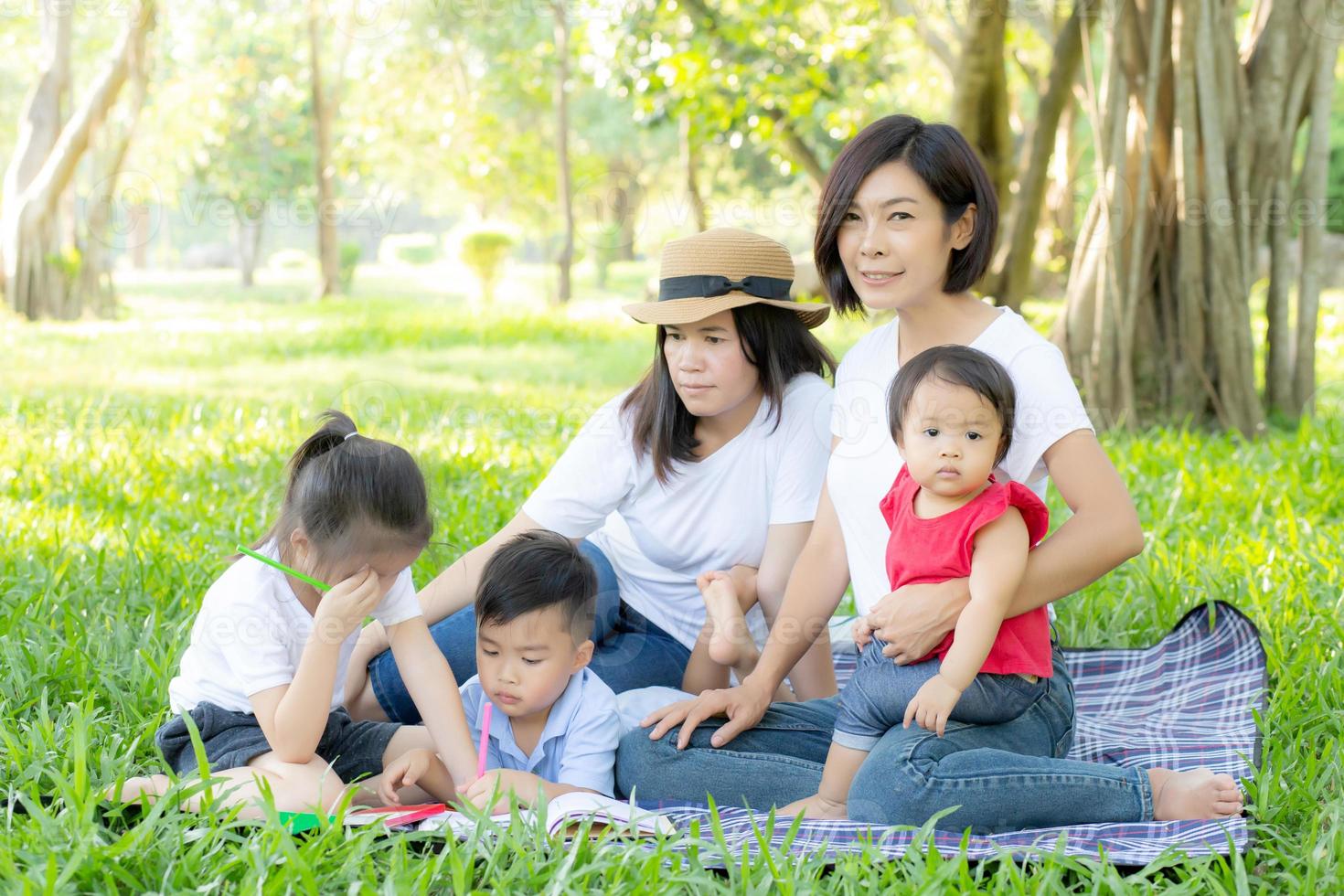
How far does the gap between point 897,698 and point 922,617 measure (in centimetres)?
16

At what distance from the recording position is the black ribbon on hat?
106 inches

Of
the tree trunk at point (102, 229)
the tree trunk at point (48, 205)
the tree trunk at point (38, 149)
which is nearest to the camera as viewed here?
the tree trunk at point (48, 205)

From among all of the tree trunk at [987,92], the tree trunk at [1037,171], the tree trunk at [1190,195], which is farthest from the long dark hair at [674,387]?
the tree trunk at [987,92]

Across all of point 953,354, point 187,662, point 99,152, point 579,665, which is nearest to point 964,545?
point 953,354

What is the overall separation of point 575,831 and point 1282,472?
3.58 m

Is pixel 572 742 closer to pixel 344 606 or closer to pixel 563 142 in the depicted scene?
pixel 344 606

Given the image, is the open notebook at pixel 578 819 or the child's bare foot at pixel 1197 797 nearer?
the open notebook at pixel 578 819

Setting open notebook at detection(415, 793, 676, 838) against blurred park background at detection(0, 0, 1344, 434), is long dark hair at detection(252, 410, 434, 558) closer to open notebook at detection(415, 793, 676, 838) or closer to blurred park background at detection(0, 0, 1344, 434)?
open notebook at detection(415, 793, 676, 838)

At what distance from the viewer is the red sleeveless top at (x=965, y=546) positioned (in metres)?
2.23

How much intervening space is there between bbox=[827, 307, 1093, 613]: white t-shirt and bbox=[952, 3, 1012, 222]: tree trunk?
15.2 ft

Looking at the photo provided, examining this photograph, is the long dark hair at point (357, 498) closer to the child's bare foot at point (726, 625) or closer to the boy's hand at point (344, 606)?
the boy's hand at point (344, 606)

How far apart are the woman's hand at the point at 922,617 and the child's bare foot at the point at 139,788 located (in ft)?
4.20

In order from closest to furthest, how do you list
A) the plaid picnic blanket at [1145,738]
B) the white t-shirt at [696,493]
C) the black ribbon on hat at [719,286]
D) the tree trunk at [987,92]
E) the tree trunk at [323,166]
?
the plaid picnic blanket at [1145,738]
the black ribbon on hat at [719,286]
the white t-shirt at [696,493]
the tree trunk at [987,92]
the tree trunk at [323,166]

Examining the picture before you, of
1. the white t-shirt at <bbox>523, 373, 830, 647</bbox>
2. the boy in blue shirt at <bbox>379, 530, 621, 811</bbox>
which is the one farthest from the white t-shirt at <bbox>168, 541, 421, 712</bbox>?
the white t-shirt at <bbox>523, 373, 830, 647</bbox>
